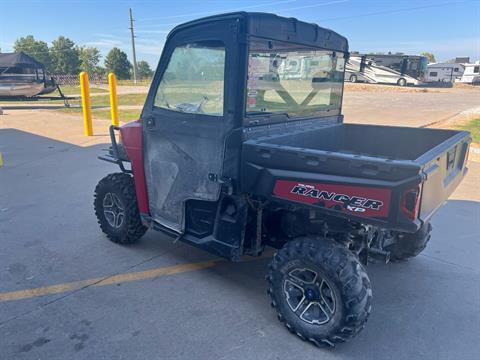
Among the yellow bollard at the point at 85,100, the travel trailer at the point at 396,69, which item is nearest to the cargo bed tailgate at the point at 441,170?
the yellow bollard at the point at 85,100

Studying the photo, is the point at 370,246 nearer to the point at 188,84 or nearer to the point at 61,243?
the point at 188,84

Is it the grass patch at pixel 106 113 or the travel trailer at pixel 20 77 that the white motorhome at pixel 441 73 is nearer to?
the grass patch at pixel 106 113

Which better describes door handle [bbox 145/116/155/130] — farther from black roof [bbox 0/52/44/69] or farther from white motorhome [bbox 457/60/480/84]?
white motorhome [bbox 457/60/480/84]

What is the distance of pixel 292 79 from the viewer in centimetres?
334

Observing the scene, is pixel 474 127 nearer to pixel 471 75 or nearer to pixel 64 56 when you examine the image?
pixel 471 75

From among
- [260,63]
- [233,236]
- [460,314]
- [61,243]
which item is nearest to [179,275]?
[233,236]

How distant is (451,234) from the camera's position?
14.6ft

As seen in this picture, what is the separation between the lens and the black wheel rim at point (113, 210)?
400cm

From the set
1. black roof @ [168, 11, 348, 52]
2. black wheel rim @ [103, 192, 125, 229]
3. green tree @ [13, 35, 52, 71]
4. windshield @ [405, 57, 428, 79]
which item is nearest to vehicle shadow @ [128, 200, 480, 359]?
black wheel rim @ [103, 192, 125, 229]

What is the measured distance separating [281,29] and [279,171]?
1147 mm

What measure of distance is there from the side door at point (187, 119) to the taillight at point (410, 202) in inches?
51.1

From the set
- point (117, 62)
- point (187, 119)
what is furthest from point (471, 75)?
point (117, 62)

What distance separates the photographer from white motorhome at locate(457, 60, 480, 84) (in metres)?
50.2

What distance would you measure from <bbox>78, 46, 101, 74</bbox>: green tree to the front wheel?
8699 cm
